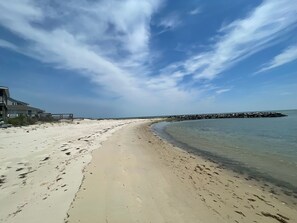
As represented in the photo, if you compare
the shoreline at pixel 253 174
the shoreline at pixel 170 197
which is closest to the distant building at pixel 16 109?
the shoreline at pixel 253 174

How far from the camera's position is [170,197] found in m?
6.17

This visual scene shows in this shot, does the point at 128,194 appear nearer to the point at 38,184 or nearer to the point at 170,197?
the point at 170,197

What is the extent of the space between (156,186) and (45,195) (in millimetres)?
3097

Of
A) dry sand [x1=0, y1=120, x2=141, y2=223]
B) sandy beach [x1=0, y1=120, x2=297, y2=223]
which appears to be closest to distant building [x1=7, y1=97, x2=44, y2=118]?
dry sand [x1=0, y1=120, x2=141, y2=223]

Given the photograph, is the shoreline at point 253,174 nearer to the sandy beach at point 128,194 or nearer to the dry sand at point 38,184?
the sandy beach at point 128,194

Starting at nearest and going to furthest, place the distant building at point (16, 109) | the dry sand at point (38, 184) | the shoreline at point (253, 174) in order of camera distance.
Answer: the dry sand at point (38, 184) → the shoreline at point (253, 174) → the distant building at point (16, 109)

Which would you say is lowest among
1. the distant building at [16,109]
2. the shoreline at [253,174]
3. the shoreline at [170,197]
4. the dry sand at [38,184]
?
the shoreline at [253,174]

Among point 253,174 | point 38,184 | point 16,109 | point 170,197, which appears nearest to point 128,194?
point 170,197

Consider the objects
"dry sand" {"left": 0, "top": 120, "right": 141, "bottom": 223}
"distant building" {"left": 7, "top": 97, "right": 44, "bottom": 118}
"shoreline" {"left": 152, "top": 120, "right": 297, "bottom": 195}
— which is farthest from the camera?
"distant building" {"left": 7, "top": 97, "right": 44, "bottom": 118}

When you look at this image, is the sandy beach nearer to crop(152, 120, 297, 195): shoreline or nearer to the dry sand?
the dry sand

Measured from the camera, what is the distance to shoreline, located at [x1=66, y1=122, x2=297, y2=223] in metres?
5.01

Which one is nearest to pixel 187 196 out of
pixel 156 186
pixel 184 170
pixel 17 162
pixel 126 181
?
pixel 156 186

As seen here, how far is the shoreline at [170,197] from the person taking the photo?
501cm

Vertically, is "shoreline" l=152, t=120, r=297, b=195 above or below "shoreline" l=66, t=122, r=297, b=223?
below
